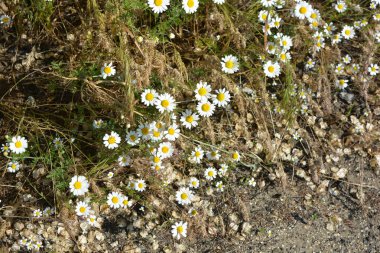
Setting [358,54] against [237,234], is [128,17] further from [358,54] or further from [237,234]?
[358,54]

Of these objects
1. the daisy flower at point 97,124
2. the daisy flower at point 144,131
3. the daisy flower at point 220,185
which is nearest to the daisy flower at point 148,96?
the daisy flower at point 144,131

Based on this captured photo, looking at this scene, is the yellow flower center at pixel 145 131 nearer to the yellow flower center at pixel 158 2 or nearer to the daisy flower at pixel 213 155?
the daisy flower at pixel 213 155

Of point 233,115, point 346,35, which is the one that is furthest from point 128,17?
point 346,35

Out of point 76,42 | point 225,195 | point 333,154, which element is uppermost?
point 76,42

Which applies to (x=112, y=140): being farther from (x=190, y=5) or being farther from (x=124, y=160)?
(x=190, y=5)

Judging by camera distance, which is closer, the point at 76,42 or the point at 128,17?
the point at 128,17

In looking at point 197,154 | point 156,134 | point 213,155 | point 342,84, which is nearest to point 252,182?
point 213,155

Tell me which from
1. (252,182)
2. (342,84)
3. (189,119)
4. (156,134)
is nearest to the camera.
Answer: (156,134)

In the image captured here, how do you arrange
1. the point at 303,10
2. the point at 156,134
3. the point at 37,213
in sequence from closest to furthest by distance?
the point at 156,134 → the point at 37,213 → the point at 303,10
